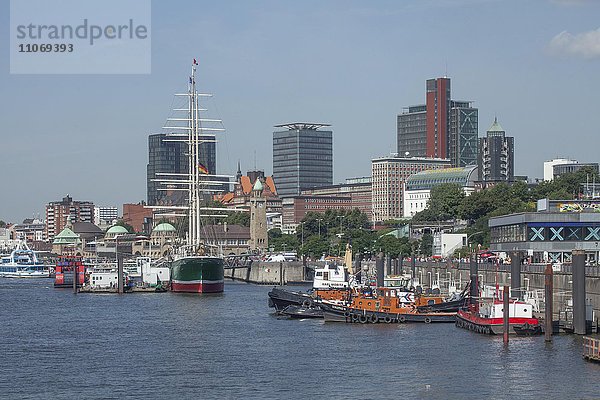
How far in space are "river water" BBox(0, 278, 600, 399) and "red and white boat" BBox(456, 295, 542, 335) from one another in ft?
3.40

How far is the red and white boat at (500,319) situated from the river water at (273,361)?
1035 mm

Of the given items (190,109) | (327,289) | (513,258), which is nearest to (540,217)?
(327,289)

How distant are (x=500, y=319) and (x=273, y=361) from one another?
18.2 meters

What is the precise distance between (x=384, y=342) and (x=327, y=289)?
28.4m

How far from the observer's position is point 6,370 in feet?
247

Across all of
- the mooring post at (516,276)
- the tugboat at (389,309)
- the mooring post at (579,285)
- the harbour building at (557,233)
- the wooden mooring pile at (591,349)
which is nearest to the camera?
the wooden mooring pile at (591,349)

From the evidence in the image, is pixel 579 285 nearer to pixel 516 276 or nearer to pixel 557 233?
pixel 516 276

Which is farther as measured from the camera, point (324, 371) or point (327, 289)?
point (327, 289)

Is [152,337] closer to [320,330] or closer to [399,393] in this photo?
[320,330]

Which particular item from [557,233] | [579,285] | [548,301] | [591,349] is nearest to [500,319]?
[548,301]

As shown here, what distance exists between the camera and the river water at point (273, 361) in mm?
65875

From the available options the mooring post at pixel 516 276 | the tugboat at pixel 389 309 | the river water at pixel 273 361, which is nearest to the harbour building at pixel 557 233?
the tugboat at pixel 389 309

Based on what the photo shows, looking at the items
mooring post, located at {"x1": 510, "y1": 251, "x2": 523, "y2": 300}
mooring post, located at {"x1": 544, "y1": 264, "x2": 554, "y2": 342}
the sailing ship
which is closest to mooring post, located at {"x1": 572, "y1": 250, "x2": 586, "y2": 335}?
mooring post, located at {"x1": 544, "y1": 264, "x2": 554, "y2": 342}

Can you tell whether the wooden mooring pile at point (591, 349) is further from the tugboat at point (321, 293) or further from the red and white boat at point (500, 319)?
the tugboat at point (321, 293)
